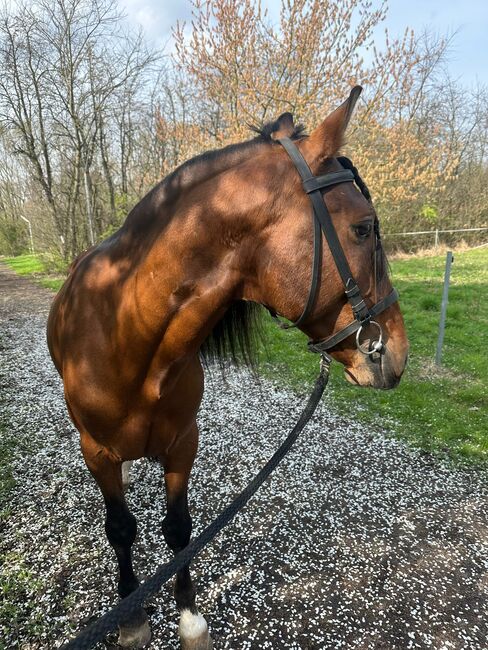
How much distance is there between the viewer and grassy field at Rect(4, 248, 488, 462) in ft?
14.2

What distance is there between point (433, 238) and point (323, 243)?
2184 cm

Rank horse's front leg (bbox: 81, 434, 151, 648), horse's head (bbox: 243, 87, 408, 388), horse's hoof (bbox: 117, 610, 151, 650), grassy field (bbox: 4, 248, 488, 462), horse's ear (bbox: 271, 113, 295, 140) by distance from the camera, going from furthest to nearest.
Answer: grassy field (bbox: 4, 248, 488, 462), horse's hoof (bbox: 117, 610, 151, 650), horse's front leg (bbox: 81, 434, 151, 648), horse's ear (bbox: 271, 113, 295, 140), horse's head (bbox: 243, 87, 408, 388)

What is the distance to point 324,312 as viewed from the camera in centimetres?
135

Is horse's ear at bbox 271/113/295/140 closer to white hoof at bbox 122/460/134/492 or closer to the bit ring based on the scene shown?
the bit ring

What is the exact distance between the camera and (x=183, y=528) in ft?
7.49

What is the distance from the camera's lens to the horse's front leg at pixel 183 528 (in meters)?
2.12

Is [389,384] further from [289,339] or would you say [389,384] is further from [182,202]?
[289,339]

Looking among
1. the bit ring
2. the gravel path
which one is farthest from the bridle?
the gravel path

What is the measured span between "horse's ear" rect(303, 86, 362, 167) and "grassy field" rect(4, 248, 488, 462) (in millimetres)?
1619

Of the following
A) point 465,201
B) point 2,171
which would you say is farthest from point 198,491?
point 2,171

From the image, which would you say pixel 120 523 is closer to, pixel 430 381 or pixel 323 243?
pixel 323 243

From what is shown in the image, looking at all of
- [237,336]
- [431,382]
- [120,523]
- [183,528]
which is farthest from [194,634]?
[431,382]

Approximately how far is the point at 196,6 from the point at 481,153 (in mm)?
19957

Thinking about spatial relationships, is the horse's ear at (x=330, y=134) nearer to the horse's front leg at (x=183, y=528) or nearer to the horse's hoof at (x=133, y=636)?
the horse's front leg at (x=183, y=528)
